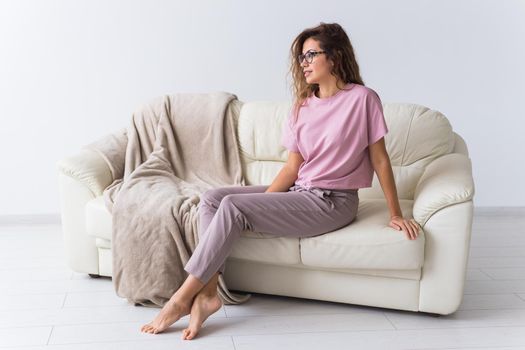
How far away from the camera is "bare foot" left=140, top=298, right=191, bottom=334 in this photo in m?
2.46

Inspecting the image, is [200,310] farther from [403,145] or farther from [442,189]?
[403,145]

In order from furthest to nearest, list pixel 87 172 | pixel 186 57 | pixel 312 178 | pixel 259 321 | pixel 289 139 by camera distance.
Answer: pixel 186 57 → pixel 87 172 → pixel 289 139 → pixel 312 178 → pixel 259 321

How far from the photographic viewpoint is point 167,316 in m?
2.47

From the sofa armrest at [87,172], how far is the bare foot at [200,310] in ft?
2.51

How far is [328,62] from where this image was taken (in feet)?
8.77

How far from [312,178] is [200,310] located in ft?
2.12

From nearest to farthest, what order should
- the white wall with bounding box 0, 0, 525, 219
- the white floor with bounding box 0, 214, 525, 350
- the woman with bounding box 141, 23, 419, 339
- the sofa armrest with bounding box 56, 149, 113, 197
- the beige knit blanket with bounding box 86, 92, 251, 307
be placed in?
the white floor with bounding box 0, 214, 525, 350 < the woman with bounding box 141, 23, 419, 339 < the beige knit blanket with bounding box 86, 92, 251, 307 < the sofa armrest with bounding box 56, 149, 113, 197 < the white wall with bounding box 0, 0, 525, 219

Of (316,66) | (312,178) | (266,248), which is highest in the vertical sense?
(316,66)

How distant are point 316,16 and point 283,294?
182 cm

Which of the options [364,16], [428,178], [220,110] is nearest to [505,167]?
[364,16]

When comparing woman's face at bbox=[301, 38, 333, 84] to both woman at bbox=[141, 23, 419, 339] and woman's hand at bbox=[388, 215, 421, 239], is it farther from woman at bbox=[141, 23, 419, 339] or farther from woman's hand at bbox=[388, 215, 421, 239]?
woman's hand at bbox=[388, 215, 421, 239]

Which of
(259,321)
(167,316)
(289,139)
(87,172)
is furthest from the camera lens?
(87,172)

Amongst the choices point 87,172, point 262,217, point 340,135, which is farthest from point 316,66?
point 87,172

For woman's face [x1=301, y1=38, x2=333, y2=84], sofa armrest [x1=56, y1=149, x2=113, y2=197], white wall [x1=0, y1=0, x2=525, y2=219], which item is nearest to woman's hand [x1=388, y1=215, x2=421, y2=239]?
woman's face [x1=301, y1=38, x2=333, y2=84]
